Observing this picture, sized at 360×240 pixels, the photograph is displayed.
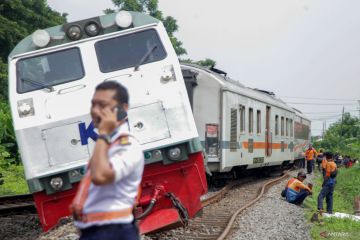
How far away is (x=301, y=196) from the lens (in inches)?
477

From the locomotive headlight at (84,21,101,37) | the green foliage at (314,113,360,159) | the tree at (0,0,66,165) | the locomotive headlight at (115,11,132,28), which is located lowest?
the green foliage at (314,113,360,159)

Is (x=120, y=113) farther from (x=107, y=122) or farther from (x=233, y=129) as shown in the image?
(x=233, y=129)

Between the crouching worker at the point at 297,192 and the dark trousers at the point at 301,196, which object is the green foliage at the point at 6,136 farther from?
the dark trousers at the point at 301,196

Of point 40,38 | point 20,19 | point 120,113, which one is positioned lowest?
point 120,113

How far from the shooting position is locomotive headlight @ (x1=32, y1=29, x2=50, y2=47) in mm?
6770

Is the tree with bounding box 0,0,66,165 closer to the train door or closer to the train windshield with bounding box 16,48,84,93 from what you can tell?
the train door

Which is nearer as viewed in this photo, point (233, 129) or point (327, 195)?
point (327, 195)

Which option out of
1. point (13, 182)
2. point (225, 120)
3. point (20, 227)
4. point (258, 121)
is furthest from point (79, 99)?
point (13, 182)

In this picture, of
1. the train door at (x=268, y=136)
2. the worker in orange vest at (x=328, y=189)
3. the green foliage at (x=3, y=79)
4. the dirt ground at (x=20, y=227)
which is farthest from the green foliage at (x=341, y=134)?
the dirt ground at (x=20, y=227)

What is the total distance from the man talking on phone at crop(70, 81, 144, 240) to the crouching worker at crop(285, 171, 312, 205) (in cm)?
980

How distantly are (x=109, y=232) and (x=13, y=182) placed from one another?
15.6 meters

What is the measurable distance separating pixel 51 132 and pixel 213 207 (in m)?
5.18

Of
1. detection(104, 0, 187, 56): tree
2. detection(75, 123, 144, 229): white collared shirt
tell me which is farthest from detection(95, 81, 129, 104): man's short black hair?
detection(104, 0, 187, 56): tree

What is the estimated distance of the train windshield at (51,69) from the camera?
6711mm
